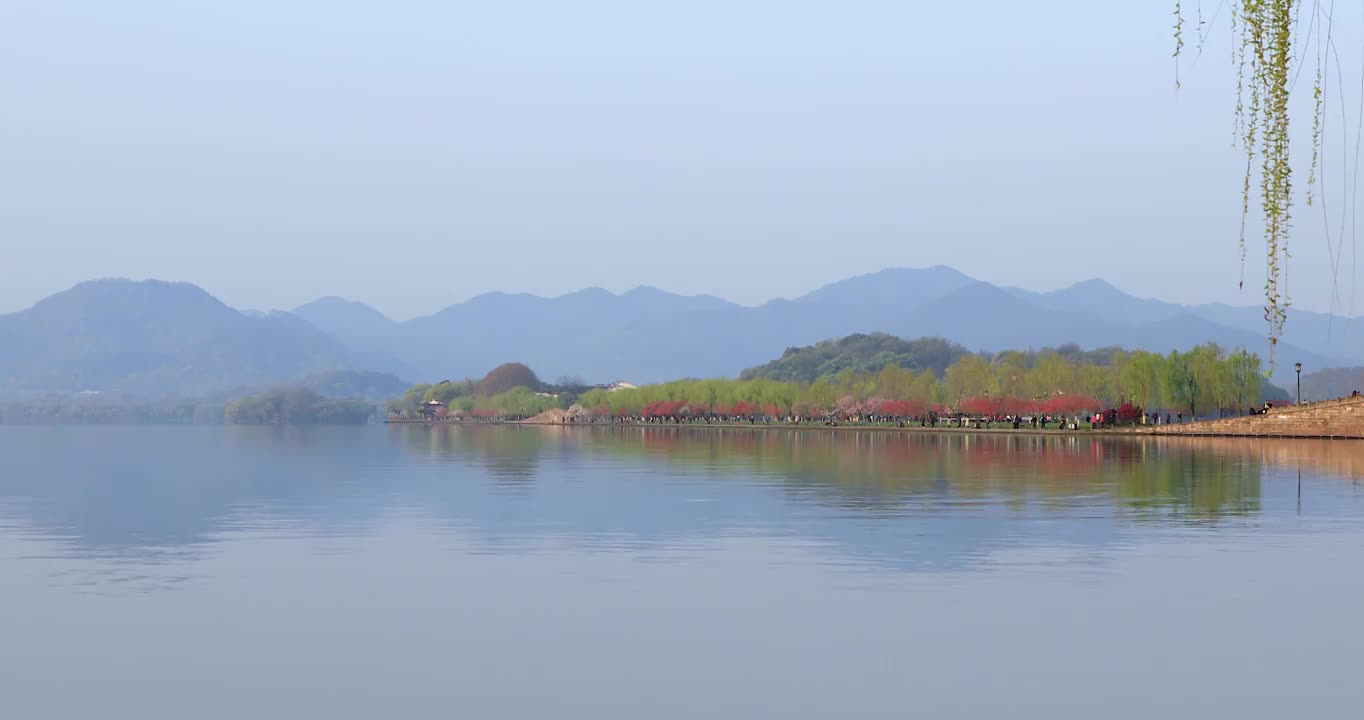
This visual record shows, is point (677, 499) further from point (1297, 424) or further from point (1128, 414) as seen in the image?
point (1128, 414)

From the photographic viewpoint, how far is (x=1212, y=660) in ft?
62.5

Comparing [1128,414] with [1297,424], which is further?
[1128,414]

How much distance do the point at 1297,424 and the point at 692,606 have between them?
373 feet

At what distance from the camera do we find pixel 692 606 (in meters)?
24.0

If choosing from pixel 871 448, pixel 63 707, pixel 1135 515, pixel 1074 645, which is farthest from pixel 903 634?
pixel 871 448

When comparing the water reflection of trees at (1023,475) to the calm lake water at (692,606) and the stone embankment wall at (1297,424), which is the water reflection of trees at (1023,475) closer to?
the calm lake water at (692,606)

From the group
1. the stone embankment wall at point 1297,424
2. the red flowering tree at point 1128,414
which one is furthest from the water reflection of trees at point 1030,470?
the red flowering tree at point 1128,414

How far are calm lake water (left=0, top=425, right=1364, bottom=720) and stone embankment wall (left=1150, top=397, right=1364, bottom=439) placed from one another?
256 ft

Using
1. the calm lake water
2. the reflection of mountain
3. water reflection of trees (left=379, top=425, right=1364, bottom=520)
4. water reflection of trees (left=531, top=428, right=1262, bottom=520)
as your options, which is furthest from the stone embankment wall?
the calm lake water

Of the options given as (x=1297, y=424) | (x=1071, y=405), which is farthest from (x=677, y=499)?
(x=1071, y=405)

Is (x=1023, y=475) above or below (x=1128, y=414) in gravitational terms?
below

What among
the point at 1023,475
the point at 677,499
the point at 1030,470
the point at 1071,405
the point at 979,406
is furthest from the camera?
the point at 979,406

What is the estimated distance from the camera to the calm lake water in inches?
682

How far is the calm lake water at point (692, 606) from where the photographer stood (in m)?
17.3
